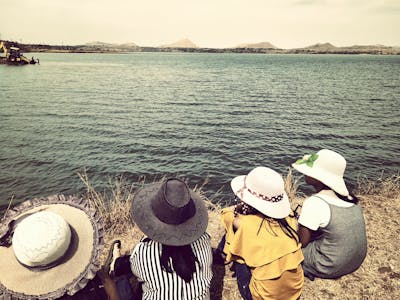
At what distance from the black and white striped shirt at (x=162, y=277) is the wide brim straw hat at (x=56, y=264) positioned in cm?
40

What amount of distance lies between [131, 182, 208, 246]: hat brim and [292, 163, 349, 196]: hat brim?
1.50 metres

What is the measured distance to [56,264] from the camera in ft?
6.73

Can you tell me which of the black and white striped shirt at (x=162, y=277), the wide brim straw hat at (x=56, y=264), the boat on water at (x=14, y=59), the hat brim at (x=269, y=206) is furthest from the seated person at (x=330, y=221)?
the boat on water at (x=14, y=59)

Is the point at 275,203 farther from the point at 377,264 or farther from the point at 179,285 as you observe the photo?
the point at 377,264

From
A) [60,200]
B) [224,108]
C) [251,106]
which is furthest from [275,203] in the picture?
[251,106]

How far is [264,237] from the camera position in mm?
2887

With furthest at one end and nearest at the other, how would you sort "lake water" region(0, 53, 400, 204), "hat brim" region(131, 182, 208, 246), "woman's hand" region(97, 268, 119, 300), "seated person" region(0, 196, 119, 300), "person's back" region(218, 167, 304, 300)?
"lake water" region(0, 53, 400, 204) → "person's back" region(218, 167, 304, 300) → "woman's hand" region(97, 268, 119, 300) → "hat brim" region(131, 182, 208, 246) → "seated person" region(0, 196, 119, 300)

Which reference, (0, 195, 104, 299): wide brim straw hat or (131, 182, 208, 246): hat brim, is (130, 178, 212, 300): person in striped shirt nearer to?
(131, 182, 208, 246): hat brim

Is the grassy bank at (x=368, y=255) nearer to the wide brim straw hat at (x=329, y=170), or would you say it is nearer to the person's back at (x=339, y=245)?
the person's back at (x=339, y=245)

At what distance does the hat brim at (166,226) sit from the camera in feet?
7.68

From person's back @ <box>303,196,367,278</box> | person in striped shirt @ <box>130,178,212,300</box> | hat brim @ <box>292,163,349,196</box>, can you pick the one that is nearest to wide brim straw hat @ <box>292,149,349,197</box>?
→ hat brim @ <box>292,163,349,196</box>

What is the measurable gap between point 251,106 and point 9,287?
21.4 meters

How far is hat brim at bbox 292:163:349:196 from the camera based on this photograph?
327cm

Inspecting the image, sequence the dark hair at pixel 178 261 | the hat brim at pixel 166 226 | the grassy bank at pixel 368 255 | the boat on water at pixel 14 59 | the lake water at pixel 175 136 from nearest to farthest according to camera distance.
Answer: the hat brim at pixel 166 226 → the dark hair at pixel 178 261 → the grassy bank at pixel 368 255 → the lake water at pixel 175 136 → the boat on water at pixel 14 59
